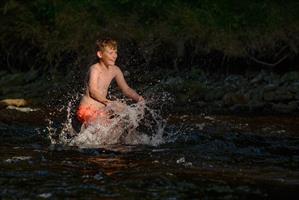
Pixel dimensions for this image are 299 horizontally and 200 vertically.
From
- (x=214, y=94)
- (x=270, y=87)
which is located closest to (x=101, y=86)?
(x=214, y=94)

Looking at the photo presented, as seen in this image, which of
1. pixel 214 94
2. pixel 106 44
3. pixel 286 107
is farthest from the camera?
pixel 214 94

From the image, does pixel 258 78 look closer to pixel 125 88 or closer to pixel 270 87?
pixel 270 87

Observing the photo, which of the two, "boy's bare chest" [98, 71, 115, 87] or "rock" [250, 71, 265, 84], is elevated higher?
"rock" [250, 71, 265, 84]

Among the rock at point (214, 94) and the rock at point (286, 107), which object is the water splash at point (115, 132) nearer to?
the rock at point (286, 107)

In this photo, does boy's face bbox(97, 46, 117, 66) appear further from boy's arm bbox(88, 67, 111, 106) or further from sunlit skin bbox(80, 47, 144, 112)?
boy's arm bbox(88, 67, 111, 106)

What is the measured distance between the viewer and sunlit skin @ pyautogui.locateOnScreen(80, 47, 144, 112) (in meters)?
11.3

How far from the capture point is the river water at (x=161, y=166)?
7559 mm

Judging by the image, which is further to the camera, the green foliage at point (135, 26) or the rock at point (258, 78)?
the green foliage at point (135, 26)

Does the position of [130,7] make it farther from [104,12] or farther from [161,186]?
[161,186]

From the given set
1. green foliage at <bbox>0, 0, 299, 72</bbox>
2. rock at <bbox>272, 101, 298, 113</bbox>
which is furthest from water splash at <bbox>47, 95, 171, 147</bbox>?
green foliage at <bbox>0, 0, 299, 72</bbox>

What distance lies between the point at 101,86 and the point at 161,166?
297 centimetres

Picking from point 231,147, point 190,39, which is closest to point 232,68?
point 190,39

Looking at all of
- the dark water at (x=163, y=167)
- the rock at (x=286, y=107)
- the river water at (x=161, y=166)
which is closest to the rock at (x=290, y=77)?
the rock at (x=286, y=107)

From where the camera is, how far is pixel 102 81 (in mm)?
11594
